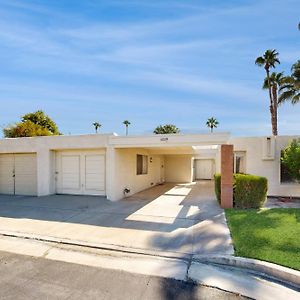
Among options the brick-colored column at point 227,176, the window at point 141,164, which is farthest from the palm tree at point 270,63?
the brick-colored column at point 227,176

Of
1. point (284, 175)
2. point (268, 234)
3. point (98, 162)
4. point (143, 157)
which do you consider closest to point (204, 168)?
point (143, 157)

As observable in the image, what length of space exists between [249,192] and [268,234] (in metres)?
3.49

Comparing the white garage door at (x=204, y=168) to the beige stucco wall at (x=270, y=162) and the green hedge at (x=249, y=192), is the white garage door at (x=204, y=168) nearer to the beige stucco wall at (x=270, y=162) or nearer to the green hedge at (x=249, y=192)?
the beige stucco wall at (x=270, y=162)

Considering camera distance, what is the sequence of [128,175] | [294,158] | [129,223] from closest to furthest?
[129,223] → [294,158] → [128,175]

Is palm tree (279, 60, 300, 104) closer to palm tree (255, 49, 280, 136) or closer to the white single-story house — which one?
palm tree (255, 49, 280, 136)

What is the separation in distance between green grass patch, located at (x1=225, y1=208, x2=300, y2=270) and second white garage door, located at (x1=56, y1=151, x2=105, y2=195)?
6736 millimetres

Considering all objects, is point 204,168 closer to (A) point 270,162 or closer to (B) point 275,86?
(B) point 275,86

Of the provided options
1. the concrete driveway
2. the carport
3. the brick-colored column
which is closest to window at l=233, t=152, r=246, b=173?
the carport

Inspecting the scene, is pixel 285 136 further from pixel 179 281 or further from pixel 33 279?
pixel 33 279

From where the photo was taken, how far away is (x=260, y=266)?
4.27 meters

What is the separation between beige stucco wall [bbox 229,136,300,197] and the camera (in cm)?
1193

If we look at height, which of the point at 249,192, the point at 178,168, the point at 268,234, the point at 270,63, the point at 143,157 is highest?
the point at 270,63

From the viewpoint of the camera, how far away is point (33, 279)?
160 inches

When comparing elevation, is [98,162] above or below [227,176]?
above
